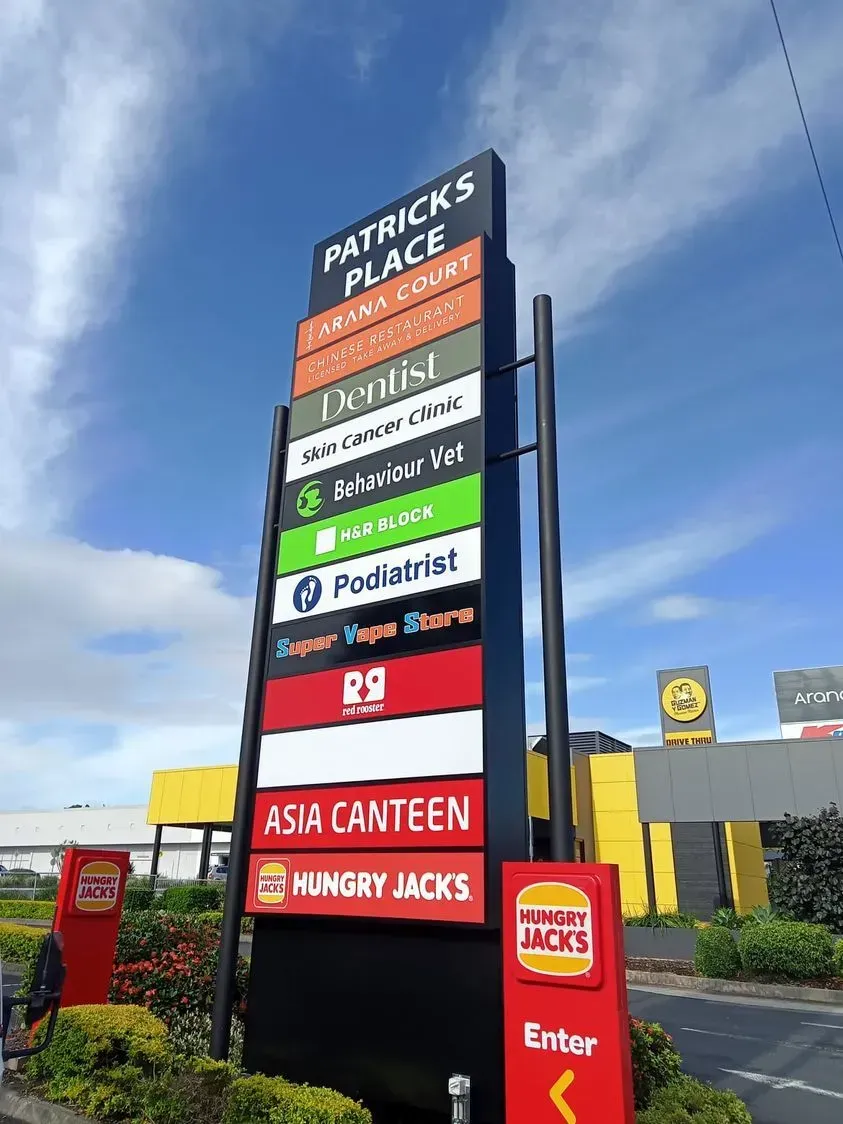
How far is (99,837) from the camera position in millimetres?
71750

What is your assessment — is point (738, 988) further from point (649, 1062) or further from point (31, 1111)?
point (31, 1111)

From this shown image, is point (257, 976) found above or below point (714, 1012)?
above

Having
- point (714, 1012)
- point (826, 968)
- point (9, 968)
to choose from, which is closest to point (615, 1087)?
point (714, 1012)

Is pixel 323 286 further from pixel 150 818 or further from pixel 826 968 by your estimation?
pixel 150 818

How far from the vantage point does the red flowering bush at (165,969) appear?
9.02 metres

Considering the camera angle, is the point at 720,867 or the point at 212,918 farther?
the point at 720,867

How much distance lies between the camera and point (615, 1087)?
4.21m

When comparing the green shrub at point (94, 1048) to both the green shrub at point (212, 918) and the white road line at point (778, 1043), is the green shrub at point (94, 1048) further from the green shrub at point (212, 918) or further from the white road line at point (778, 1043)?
the white road line at point (778, 1043)

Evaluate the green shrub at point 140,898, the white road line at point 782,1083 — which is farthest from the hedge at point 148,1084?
the green shrub at point 140,898

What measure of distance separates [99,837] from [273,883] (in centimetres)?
7394

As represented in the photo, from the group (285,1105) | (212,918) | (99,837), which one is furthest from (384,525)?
(99,837)

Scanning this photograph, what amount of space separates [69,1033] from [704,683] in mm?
33865

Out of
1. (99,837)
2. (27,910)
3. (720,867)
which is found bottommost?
(27,910)

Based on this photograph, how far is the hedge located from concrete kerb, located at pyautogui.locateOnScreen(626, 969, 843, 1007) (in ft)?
38.6
